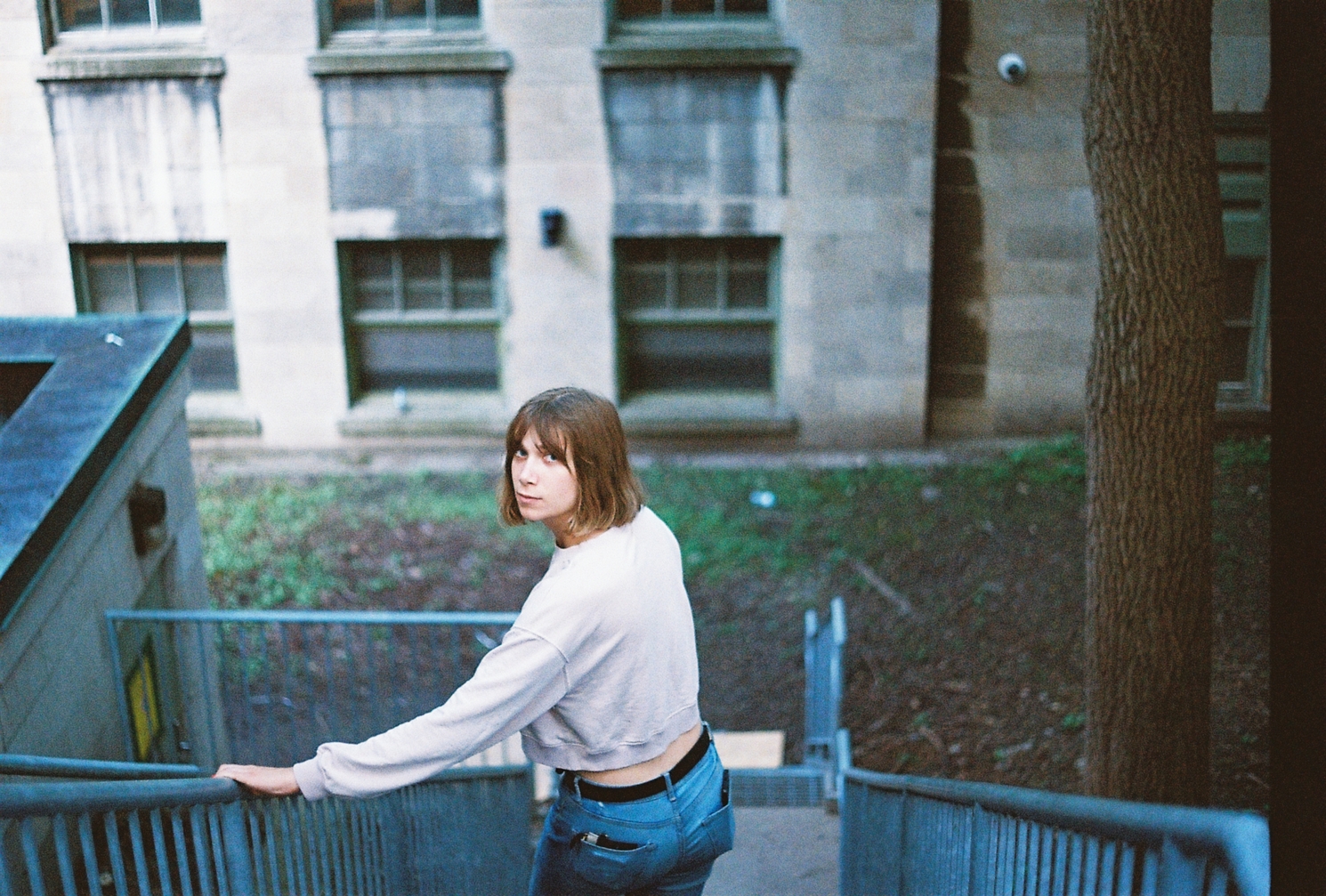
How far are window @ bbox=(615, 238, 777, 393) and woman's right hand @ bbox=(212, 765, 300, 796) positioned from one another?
6.91 meters

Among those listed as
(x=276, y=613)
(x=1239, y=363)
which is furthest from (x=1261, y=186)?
(x=276, y=613)

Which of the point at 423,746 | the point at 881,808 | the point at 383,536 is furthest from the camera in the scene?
the point at 383,536

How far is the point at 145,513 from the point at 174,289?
151 inches

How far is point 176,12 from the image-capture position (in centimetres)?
581

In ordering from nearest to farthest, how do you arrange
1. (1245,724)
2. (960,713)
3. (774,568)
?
(1245,724), (960,713), (774,568)

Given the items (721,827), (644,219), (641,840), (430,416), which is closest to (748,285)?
(644,219)

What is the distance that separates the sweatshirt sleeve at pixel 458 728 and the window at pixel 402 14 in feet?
22.2

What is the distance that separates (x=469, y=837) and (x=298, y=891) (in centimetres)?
110

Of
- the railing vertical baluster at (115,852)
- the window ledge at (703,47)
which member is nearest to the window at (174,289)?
the window ledge at (703,47)

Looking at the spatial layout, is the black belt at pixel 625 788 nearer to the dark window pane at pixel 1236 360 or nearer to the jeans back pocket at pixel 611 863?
the jeans back pocket at pixel 611 863

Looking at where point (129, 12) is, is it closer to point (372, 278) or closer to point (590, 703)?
point (372, 278)

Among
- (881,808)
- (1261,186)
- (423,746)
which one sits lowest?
(881,808)

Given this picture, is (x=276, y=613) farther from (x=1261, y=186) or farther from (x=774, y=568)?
(x=1261, y=186)

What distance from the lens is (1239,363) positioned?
6.58 meters
